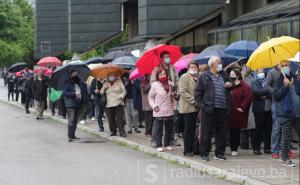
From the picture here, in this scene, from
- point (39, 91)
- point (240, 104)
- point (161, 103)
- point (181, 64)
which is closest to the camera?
point (240, 104)

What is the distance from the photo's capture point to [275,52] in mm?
11258

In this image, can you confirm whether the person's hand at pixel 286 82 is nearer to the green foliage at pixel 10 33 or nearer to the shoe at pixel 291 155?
the shoe at pixel 291 155

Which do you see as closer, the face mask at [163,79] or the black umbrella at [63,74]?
the face mask at [163,79]

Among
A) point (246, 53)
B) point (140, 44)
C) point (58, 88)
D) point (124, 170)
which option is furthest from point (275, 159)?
point (140, 44)

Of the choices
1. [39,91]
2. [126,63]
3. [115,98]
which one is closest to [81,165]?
[115,98]

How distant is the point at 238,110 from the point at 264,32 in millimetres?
8482

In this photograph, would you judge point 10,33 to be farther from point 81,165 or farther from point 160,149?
Result: point 81,165

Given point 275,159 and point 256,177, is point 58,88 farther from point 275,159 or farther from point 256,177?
point 256,177

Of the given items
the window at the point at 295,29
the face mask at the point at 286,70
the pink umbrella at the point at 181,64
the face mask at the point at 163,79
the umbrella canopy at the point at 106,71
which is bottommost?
the face mask at the point at 163,79

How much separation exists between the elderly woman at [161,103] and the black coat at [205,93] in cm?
169

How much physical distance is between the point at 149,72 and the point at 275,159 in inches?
162

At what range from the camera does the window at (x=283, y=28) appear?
1861 centimetres

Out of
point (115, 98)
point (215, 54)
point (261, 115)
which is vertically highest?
point (215, 54)

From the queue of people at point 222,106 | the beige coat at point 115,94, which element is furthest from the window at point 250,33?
the queue of people at point 222,106
